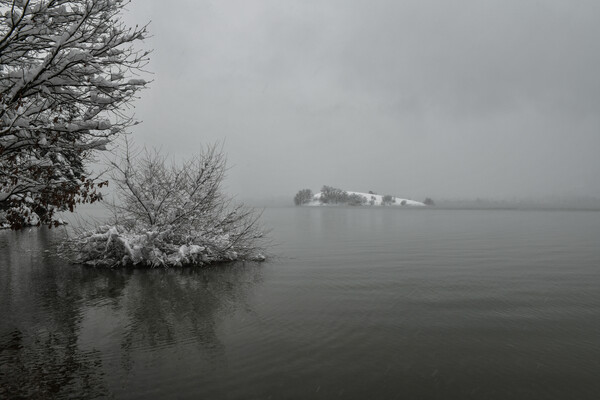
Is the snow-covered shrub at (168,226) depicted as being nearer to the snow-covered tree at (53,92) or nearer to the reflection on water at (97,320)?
the reflection on water at (97,320)

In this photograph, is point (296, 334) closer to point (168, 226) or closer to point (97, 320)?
point (97, 320)

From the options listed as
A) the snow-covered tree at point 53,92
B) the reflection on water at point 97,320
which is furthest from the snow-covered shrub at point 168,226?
the snow-covered tree at point 53,92

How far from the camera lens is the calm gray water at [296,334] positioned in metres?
5.77

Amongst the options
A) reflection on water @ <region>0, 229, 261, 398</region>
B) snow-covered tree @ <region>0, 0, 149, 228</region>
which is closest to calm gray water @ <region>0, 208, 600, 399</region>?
reflection on water @ <region>0, 229, 261, 398</region>

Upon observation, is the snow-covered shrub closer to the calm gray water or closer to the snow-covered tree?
the calm gray water

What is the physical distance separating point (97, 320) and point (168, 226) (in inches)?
322

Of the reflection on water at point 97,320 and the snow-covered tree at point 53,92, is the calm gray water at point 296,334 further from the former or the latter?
the snow-covered tree at point 53,92

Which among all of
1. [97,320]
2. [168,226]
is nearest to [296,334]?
[97,320]

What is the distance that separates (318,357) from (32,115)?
7.34 m

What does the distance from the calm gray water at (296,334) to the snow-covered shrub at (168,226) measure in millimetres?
1252

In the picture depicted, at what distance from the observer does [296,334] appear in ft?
26.7

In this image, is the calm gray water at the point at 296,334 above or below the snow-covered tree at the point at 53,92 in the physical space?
below

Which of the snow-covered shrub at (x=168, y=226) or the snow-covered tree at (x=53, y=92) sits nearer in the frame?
the snow-covered tree at (x=53, y=92)

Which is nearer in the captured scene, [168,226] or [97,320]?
[97,320]
